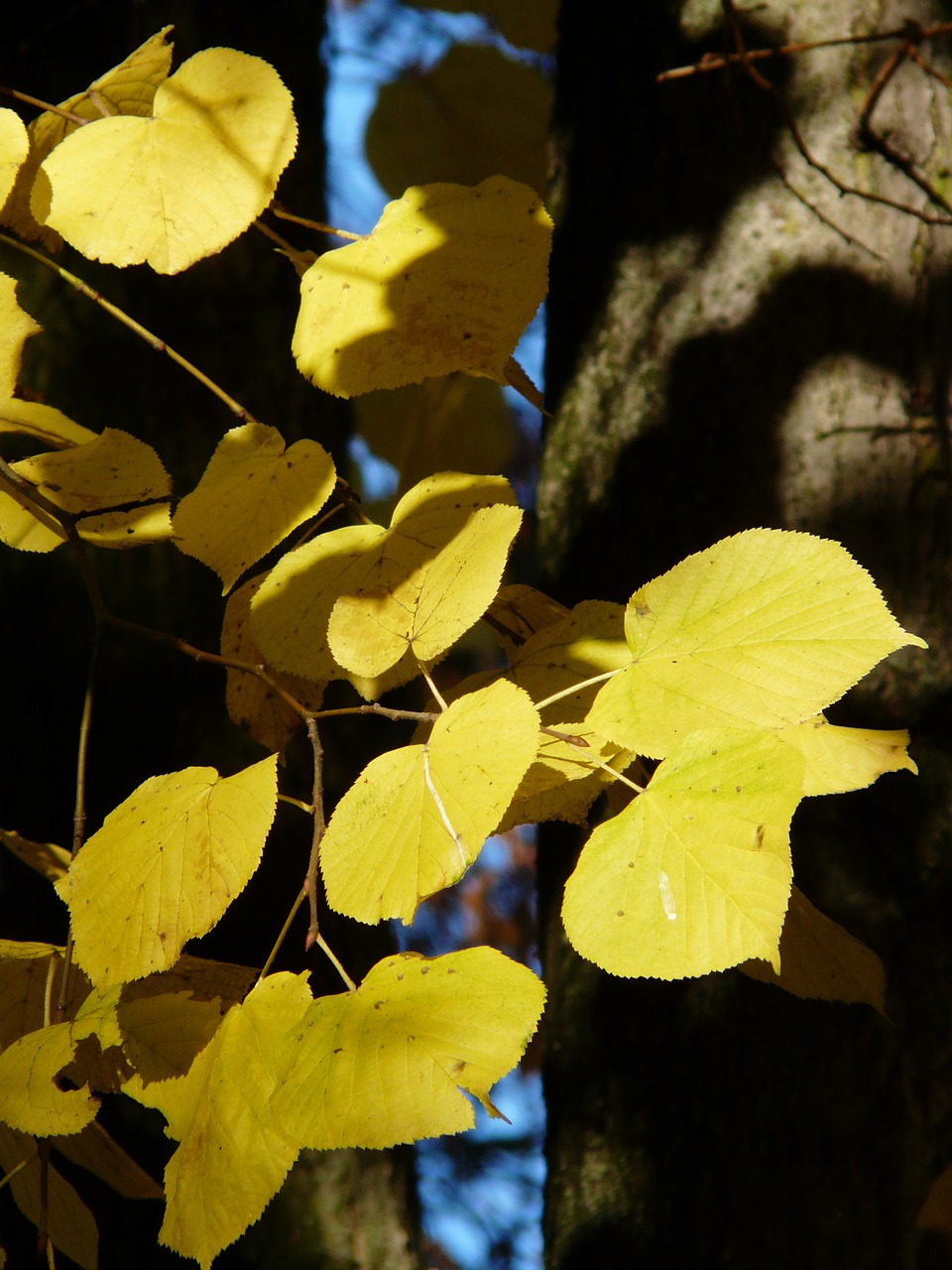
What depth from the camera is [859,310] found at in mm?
846

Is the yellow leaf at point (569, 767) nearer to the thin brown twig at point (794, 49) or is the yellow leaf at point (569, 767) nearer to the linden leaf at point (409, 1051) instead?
the linden leaf at point (409, 1051)

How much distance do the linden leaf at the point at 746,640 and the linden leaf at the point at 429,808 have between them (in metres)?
0.04

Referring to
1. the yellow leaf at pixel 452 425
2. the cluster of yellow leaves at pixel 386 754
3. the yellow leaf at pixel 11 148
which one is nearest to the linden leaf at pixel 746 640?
the cluster of yellow leaves at pixel 386 754

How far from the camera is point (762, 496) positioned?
84cm

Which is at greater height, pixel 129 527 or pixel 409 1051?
pixel 129 527

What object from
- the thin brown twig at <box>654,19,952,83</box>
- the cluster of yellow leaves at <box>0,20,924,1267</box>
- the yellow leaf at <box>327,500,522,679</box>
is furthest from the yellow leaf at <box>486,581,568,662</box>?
the thin brown twig at <box>654,19,952,83</box>

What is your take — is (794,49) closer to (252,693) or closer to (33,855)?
Result: (252,693)

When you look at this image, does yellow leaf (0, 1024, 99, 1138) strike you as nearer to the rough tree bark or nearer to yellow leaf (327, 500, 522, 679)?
yellow leaf (327, 500, 522, 679)

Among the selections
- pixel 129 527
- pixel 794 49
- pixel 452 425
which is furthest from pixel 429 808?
pixel 452 425

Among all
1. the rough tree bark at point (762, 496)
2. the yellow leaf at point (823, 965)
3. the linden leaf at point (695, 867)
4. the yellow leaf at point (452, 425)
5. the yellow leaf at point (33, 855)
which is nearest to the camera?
the linden leaf at point (695, 867)

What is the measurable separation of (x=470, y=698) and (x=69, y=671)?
2.28 feet

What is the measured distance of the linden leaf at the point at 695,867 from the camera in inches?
12.2

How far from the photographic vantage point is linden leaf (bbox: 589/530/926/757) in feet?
1.16

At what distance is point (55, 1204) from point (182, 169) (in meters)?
0.49
